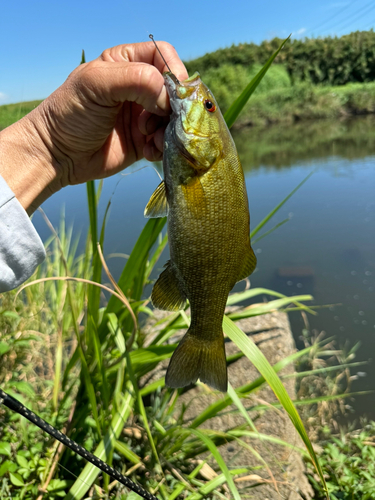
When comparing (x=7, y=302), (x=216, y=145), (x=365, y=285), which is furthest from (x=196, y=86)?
(x=365, y=285)

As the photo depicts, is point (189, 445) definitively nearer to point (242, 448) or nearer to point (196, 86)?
point (242, 448)

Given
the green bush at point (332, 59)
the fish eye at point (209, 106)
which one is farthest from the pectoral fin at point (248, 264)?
the green bush at point (332, 59)

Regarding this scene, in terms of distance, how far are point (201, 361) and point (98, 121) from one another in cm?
120

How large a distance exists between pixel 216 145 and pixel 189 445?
5.63 feet

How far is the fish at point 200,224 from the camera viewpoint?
1237 millimetres

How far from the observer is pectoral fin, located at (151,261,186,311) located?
1.32m

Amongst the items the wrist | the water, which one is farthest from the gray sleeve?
the water

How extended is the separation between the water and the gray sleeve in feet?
2.34

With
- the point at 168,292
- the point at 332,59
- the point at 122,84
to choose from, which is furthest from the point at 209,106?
the point at 332,59

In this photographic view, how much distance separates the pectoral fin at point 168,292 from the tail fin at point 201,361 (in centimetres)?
13

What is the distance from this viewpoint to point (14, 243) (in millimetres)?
1456

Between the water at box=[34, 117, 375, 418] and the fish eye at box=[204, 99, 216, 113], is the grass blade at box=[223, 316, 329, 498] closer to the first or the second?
the fish eye at box=[204, 99, 216, 113]

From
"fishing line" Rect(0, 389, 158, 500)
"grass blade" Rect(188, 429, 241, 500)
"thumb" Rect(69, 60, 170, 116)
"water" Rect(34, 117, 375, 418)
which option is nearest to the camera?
"fishing line" Rect(0, 389, 158, 500)

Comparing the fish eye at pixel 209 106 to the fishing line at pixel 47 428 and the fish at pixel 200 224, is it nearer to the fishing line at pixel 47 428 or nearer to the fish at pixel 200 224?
the fish at pixel 200 224
